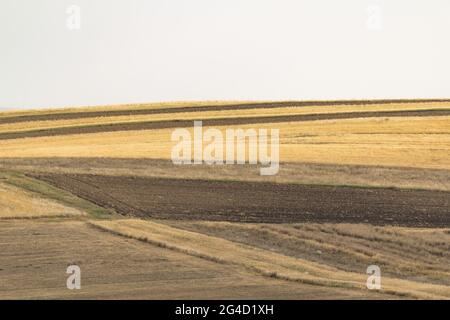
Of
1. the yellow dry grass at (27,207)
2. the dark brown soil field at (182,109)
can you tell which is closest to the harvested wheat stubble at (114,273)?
the yellow dry grass at (27,207)

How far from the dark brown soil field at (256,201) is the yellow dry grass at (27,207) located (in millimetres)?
2440

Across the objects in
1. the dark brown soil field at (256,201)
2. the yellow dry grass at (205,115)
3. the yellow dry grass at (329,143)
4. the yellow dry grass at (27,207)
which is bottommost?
the dark brown soil field at (256,201)

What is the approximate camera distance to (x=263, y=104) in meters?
104

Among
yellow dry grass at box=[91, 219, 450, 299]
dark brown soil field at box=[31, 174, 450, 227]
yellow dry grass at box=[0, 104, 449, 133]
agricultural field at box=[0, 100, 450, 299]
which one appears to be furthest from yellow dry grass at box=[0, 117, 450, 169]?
yellow dry grass at box=[91, 219, 450, 299]

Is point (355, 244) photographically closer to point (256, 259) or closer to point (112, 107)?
point (256, 259)

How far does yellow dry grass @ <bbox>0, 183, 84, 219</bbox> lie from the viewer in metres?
51.2

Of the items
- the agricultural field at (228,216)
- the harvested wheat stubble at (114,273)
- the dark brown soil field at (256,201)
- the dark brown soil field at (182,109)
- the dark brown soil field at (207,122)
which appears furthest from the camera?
the dark brown soil field at (182,109)

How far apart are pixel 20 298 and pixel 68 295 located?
1.50m

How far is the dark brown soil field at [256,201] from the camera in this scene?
52.7 metres

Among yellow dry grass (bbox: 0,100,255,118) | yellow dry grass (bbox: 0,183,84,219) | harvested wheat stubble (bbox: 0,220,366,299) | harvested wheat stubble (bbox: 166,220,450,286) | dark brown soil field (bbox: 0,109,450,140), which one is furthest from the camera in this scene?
yellow dry grass (bbox: 0,100,255,118)

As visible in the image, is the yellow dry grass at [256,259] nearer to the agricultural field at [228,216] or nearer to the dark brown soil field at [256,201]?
Result: the agricultural field at [228,216]

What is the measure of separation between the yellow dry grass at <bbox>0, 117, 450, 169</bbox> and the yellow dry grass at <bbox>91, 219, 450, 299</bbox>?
20.1m

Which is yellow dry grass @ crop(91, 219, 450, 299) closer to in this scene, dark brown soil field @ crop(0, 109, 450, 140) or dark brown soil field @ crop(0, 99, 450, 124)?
dark brown soil field @ crop(0, 109, 450, 140)

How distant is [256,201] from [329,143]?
21590 mm
